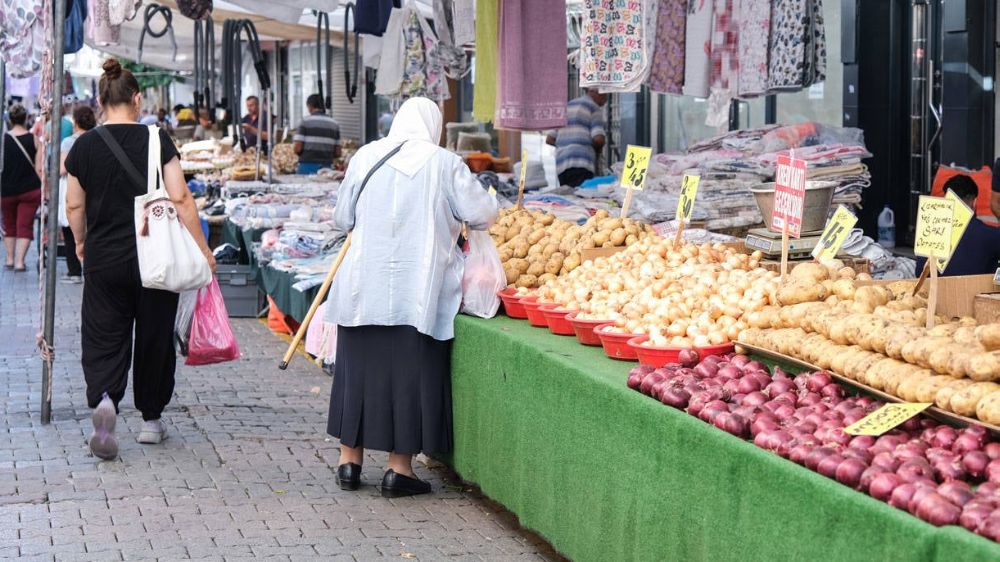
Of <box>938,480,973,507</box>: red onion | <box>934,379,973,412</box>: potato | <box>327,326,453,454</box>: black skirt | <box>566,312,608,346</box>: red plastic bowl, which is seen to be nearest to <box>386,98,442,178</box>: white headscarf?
<box>327,326,453,454</box>: black skirt

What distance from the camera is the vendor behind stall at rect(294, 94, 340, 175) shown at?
54.1 ft

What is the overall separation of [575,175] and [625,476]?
26.6ft

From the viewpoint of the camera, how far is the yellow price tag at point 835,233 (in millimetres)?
5223

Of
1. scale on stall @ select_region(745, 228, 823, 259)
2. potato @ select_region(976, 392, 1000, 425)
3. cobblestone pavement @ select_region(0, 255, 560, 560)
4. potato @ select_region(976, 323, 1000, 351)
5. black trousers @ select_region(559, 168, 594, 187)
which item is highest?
black trousers @ select_region(559, 168, 594, 187)

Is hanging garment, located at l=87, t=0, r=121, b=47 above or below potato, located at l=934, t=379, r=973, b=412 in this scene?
above

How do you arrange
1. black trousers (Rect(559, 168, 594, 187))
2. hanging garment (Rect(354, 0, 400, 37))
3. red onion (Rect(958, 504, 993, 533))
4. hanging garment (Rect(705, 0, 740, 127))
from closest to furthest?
1. red onion (Rect(958, 504, 993, 533))
2. hanging garment (Rect(705, 0, 740, 127))
3. hanging garment (Rect(354, 0, 400, 37))
4. black trousers (Rect(559, 168, 594, 187))

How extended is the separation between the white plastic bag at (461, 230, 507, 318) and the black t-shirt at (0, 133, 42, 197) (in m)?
10.3

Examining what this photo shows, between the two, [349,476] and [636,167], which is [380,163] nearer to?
[349,476]

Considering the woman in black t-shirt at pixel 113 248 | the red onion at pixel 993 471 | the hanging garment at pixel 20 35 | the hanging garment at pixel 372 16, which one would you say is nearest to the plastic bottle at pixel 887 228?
the hanging garment at pixel 372 16

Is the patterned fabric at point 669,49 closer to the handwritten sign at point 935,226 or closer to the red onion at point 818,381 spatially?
the handwritten sign at point 935,226

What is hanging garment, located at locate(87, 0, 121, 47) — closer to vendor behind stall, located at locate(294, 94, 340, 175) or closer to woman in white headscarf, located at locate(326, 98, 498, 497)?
vendor behind stall, located at locate(294, 94, 340, 175)

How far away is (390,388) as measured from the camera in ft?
19.5

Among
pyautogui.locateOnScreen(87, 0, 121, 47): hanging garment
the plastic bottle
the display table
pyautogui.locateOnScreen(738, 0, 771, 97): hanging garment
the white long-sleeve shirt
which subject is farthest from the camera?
pyautogui.locateOnScreen(87, 0, 121, 47): hanging garment

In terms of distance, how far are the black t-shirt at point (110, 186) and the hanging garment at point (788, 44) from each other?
4052 mm
